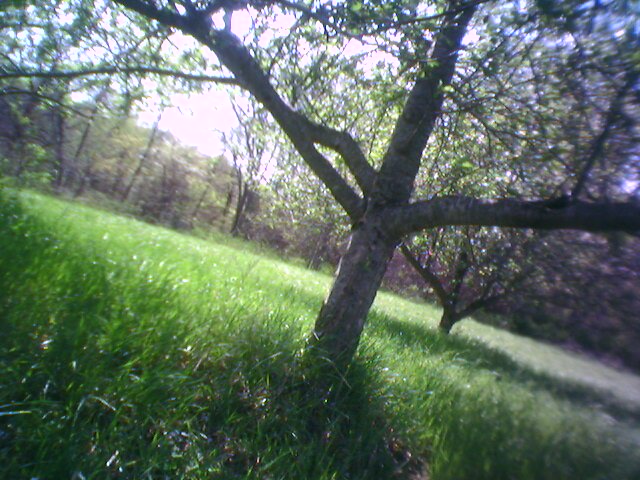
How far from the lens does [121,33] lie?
546cm

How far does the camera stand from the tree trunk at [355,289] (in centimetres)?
355

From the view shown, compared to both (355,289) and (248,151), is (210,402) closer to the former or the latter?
(355,289)

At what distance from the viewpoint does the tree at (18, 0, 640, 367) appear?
9.14 ft

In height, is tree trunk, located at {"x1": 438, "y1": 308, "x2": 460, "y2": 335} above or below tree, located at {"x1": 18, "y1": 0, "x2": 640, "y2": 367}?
below

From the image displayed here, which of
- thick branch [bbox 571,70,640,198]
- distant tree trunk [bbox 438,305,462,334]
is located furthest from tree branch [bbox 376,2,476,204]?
distant tree trunk [bbox 438,305,462,334]

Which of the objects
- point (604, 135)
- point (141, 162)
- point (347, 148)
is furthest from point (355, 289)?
point (141, 162)

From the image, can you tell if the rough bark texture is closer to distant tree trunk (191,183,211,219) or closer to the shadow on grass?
the shadow on grass

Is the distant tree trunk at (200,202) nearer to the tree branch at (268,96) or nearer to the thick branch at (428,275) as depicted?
the thick branch at (428,275)

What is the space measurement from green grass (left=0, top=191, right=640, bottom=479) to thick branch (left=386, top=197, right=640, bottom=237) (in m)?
1.40

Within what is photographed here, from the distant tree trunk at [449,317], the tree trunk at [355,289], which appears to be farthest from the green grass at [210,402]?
the distant tree trunk at [449,317]

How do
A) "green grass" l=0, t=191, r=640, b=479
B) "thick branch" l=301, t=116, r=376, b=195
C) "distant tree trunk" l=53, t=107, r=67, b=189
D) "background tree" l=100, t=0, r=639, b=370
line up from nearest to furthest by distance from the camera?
"green grass" l=0, t=191, r=640, b=479 → "background tree" l=100, t=0, r=639, b=370 → "thick branch" l=301, t=116, r=376, b=195 → "distant tree trunk" l=53, t=107, r=67, b=189

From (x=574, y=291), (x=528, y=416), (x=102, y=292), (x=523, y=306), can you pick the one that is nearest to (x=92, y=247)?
(x=102, y=292)

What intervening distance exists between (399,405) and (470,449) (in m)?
0.62

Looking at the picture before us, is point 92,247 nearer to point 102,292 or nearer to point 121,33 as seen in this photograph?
point 102,292
